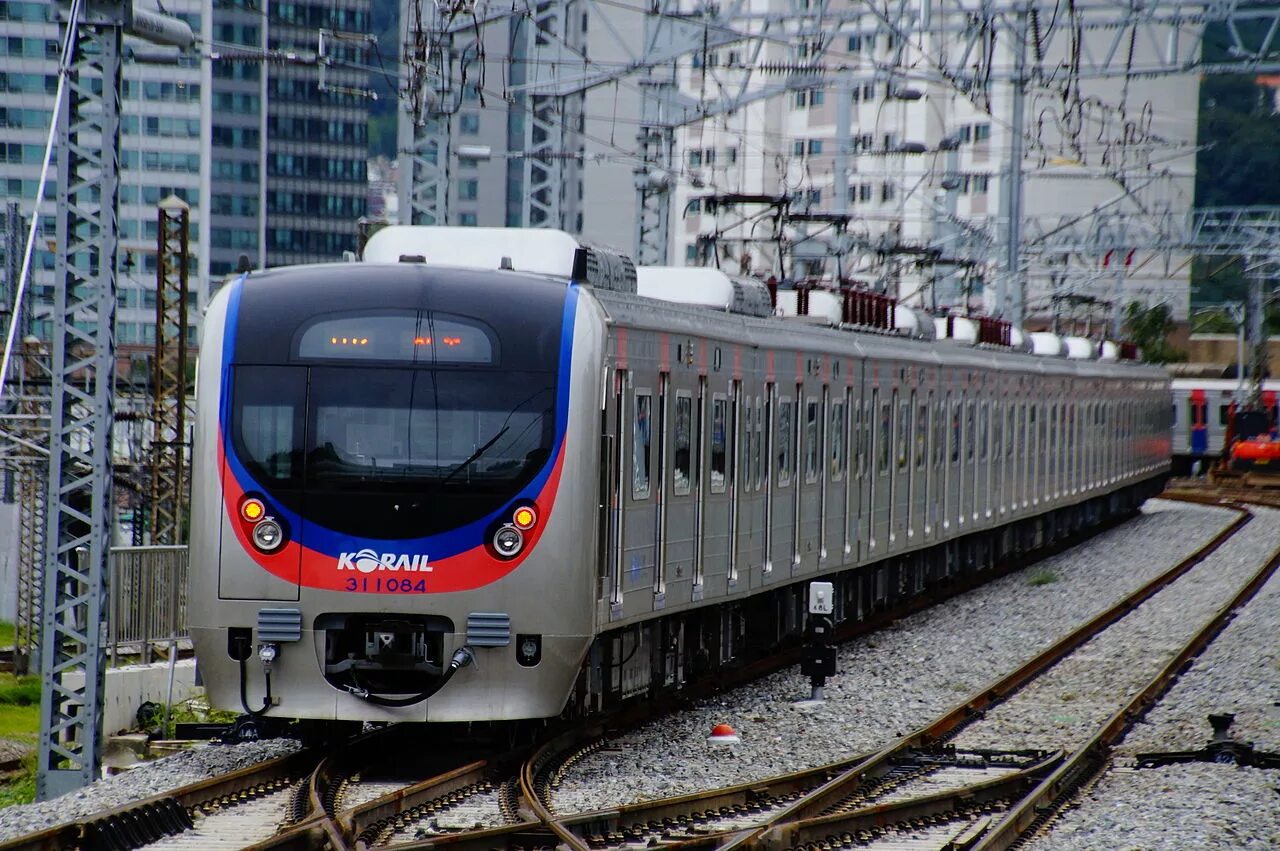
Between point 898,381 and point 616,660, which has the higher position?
point 898,381

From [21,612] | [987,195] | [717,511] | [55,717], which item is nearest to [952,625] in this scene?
[717,511]

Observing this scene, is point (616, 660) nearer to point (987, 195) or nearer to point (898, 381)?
point (898, 381)

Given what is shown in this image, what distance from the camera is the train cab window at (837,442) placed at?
18344mm

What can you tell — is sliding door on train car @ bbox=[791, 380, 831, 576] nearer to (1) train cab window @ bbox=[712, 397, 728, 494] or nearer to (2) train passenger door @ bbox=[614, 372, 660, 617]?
(1) train cab window @ bbox=[712, 397, 728, 494]

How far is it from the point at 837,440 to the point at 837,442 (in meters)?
0.02

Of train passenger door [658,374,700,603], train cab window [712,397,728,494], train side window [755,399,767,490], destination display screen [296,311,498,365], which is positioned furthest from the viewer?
train side window [755,399,767,490]

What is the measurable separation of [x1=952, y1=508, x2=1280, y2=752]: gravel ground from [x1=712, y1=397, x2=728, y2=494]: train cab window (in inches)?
89.3

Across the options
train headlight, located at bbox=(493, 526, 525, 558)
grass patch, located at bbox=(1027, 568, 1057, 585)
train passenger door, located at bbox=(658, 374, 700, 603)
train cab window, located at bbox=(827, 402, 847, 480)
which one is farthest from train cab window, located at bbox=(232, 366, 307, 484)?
grass patch, located at bbox=(1027, 568, 1057, 585)

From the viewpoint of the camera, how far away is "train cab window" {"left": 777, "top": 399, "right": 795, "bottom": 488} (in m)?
16.4

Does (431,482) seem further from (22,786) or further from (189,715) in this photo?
(189,715)

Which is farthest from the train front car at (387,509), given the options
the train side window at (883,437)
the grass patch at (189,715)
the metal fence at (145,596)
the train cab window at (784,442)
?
the train side window at (883,437)

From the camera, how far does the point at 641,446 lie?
499 inches

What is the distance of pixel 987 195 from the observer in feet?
267

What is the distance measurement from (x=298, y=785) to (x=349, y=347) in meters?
2.20
